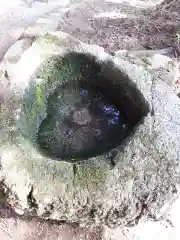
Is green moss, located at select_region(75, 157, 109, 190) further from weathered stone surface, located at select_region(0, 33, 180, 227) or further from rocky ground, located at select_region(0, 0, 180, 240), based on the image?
rocky ground, located at select_region(0, 0, 180, 240)

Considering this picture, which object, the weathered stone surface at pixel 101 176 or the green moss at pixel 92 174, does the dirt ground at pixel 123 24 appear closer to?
the weathered stone surface at pixel 101 176

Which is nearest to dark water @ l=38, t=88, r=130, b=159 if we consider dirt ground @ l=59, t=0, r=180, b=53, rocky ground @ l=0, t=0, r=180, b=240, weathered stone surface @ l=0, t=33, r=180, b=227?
weathered stone surface @ l=0, t=33, r=180, b=227

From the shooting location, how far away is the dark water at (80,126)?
2760 millimetres

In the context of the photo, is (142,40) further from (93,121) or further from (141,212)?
(141,212)

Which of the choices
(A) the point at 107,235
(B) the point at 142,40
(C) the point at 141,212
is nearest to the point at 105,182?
(C) the point at 141,212

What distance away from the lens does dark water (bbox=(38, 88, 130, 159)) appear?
276 centimetres

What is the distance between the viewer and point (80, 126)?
9.61 feet

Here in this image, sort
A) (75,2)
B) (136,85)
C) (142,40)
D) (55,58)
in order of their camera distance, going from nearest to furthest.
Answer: (136,85) < (55,58) < (142,40) < (75,2)

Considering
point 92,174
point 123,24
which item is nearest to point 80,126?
point 92,174

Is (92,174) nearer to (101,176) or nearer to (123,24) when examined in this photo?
(101,176)

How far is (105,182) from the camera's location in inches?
90.0

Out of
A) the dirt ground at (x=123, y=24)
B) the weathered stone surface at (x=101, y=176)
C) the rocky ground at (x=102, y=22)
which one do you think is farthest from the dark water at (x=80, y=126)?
the dirt ground at (x=123, y=24)

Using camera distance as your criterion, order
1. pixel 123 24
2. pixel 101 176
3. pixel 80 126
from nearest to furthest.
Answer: pixel 101 176 < pixel 80 126 < pixel 123 24

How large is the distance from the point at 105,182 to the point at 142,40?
71.6 inches
